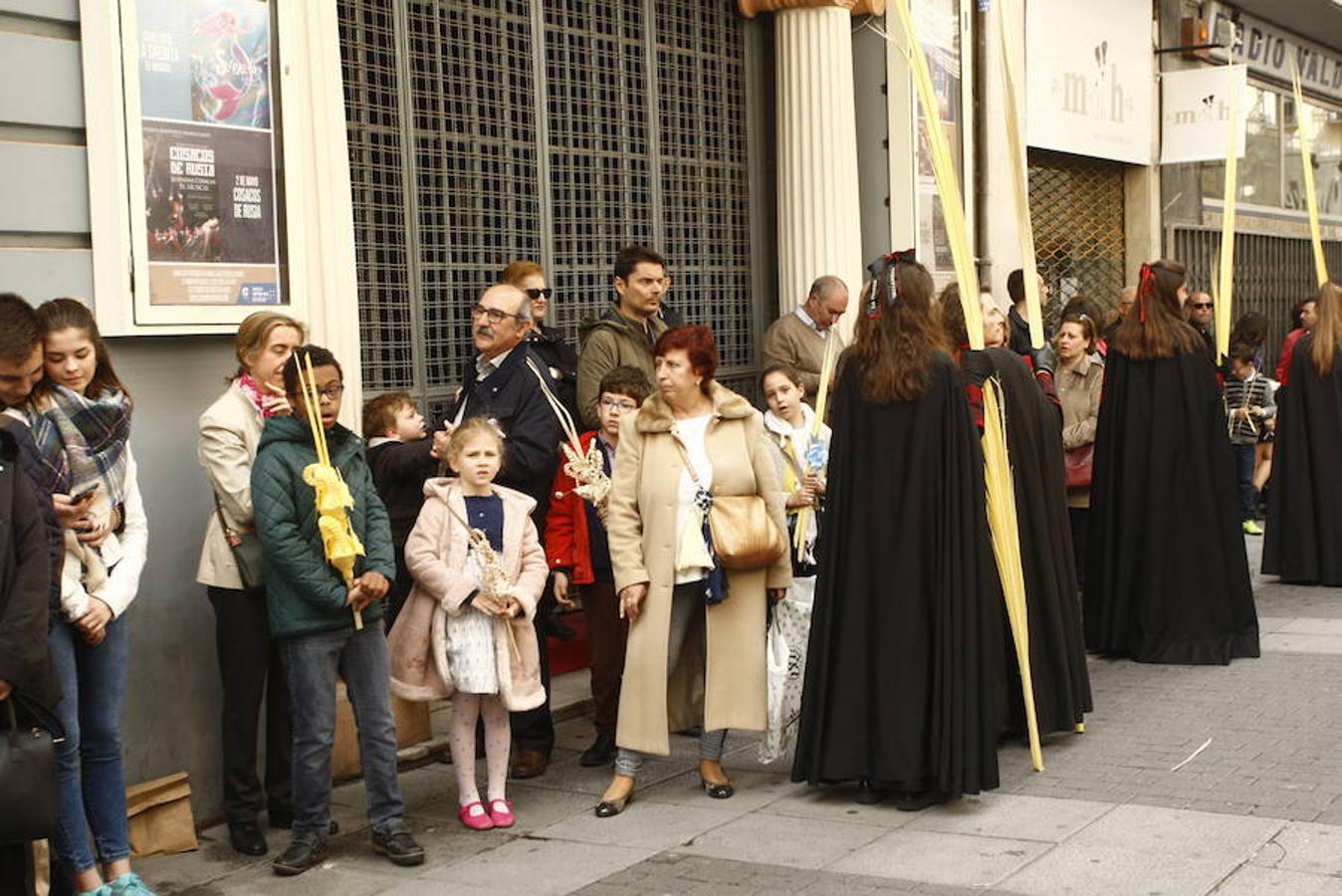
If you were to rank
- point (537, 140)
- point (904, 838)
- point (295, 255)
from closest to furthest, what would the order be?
point (904, 838) → point (295, 255) → point (537, 140)

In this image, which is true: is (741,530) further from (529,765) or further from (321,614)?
(321,614)

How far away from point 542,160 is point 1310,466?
5.78 metres

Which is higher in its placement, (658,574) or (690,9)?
(690,9)

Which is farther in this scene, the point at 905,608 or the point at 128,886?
the point at 905,608

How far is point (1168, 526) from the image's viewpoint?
936 cm

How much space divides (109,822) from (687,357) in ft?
8.40

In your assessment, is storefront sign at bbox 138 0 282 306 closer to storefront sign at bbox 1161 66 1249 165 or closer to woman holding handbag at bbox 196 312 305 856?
woman holding handbag at bbox 196 312 305 856

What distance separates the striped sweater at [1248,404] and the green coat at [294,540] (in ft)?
30.5

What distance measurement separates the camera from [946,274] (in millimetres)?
12297

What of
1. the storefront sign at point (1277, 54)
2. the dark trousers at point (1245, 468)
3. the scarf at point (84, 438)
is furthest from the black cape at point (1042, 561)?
the storefront sign at point (1277, 54)

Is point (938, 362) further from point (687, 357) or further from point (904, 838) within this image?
point (904, 838)

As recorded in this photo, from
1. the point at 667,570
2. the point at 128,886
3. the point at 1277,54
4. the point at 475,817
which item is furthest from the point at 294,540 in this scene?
the point at 1277,54

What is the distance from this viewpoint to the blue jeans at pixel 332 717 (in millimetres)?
5949

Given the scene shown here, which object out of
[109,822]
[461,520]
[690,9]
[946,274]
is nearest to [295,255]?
[461,520]
